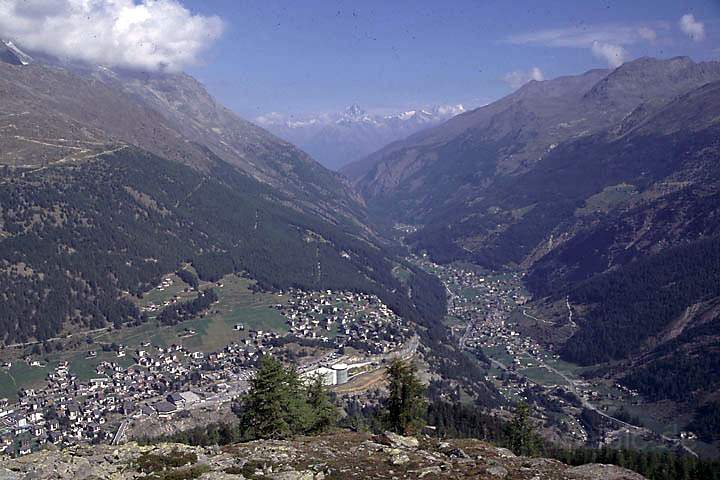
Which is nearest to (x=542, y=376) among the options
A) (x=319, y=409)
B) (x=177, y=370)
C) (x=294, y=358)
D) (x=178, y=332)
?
(x=294, y=358)

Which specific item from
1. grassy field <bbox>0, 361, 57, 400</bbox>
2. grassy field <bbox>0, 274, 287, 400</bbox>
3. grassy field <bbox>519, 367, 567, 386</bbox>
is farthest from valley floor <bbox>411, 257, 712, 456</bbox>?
grassy field <bbox>0, 361, 57, 400</bbox>

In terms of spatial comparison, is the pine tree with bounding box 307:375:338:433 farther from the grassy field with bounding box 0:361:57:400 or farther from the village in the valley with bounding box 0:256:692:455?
the grassy field with bounding box 0:361:57:400

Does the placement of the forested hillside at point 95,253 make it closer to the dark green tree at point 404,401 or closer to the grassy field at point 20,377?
the grassy field at point 20,377

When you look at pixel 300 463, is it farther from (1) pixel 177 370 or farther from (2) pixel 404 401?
(1) pixel 177 370

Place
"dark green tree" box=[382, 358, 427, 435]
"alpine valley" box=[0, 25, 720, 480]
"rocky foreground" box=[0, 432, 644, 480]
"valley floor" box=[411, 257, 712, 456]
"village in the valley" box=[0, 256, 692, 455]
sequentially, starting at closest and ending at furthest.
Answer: "rocky foreground" box=[0, 432, 644, 480], "alpine valley" box=[0, 25, 720, 480], "dark green tree" box=[382, 358, 427, 435], "village in the valley" box=[0, 256, 692, 455], "valley floor" box=[411, 257, 712, 456]

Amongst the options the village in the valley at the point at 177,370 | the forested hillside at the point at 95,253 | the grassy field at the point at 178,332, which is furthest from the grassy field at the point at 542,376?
the grassy field at the point at 178,332

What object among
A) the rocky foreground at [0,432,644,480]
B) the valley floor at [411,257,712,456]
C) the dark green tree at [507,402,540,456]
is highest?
the rocky foreground at [0,432,644,480]
